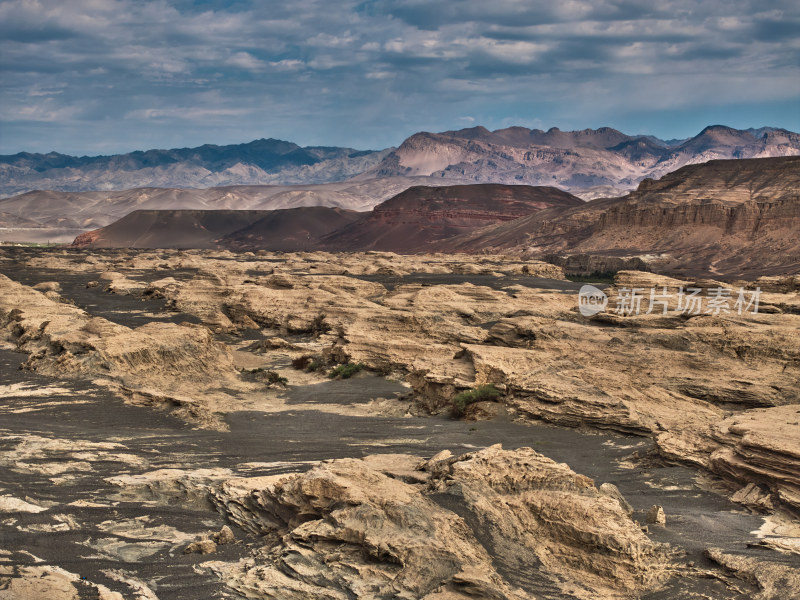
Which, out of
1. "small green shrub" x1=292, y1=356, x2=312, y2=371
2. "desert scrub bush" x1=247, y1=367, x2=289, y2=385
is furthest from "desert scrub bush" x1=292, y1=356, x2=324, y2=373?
"desert scrub bush" x1=247, y1=367, x2=289, y2=385

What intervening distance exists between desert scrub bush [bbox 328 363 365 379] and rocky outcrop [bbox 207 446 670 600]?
10.3 metres

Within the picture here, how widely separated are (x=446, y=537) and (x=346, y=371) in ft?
39.1

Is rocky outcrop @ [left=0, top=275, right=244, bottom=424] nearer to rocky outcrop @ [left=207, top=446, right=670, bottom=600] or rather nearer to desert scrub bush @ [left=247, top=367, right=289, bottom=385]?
desert scrub bush @ [left=247, top=367, right=289, bottom=385]

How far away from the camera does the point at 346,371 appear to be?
18.5m

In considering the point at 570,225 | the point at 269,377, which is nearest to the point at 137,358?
the point at 269,377

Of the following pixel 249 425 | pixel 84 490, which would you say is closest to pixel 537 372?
pixel 249 425

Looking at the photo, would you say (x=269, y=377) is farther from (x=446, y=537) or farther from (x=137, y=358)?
(x=446, y=537)

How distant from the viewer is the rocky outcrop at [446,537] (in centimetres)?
635

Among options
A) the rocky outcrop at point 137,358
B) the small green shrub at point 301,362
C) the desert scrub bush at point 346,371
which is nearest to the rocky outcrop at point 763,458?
the rocky outcrop at point 137,358

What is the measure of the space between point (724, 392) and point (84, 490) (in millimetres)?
10933

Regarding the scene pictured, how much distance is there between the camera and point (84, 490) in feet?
27.8

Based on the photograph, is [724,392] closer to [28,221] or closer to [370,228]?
[370,228]

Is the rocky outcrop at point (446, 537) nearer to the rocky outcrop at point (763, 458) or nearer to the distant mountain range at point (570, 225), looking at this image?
the rocky outcrop at point (763, 458)

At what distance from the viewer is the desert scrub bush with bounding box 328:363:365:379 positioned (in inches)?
728
